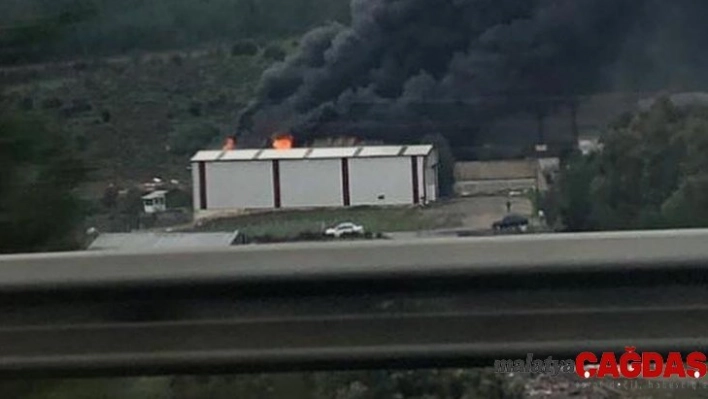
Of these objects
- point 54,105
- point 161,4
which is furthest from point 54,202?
point 161,4

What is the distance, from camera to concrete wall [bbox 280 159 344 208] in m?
4.61

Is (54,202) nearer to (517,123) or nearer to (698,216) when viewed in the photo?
(517,123)

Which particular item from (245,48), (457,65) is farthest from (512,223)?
(245,48)

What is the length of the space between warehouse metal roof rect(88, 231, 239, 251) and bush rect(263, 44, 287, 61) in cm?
73

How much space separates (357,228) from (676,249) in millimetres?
1057

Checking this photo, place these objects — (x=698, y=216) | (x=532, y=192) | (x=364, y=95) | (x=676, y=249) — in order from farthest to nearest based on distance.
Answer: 1. (x=364, y=95)
2. (x=532, y=192)
3. (x=698, y=216)
4. (x=676, y=249)

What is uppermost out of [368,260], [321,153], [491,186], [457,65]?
[457,65]

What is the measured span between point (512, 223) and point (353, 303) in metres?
0.71

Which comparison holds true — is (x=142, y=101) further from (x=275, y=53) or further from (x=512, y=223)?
(x=512, y=223)

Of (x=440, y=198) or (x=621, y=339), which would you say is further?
(x=440, y=198)

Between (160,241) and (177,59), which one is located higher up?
(177,59)

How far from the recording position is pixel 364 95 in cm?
503

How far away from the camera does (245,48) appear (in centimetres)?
483

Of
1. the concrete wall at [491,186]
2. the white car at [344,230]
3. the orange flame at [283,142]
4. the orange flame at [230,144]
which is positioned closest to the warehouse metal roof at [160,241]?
the white car at [344,230]
